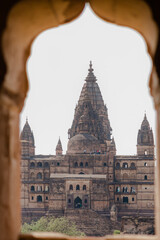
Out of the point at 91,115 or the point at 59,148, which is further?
the point at 59,148

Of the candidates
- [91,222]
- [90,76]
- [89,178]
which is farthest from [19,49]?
[90,76]

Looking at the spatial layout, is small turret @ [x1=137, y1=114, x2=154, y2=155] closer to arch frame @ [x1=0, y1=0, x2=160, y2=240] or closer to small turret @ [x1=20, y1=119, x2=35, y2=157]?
small turret @ [x1=20, y1=119, x2=35, y2=157]

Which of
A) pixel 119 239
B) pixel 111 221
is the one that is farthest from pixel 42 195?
pixel 119 239

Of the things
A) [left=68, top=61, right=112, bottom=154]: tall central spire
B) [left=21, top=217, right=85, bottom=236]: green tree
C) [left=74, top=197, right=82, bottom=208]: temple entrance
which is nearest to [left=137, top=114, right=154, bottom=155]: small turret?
[left=68, top=61, right=112, bottom=154]: tall central spire

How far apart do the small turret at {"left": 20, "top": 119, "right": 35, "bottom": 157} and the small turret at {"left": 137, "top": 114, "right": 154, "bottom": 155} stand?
11.9 meters

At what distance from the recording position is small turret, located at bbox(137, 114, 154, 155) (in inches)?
1882

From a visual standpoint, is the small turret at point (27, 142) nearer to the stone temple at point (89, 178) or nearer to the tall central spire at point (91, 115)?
the stone temple at point (89, 178)

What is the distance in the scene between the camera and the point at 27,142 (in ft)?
164

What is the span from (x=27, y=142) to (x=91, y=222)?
14688mm

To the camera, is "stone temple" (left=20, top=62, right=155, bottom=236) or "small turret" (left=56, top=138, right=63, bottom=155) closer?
"stone temple" (left=20, top=62, right=155, bottom=236)

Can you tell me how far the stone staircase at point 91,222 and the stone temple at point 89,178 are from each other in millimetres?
95

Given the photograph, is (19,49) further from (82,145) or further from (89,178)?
(82,145)

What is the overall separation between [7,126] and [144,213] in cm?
4255

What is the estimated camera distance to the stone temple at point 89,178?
42.4 m
